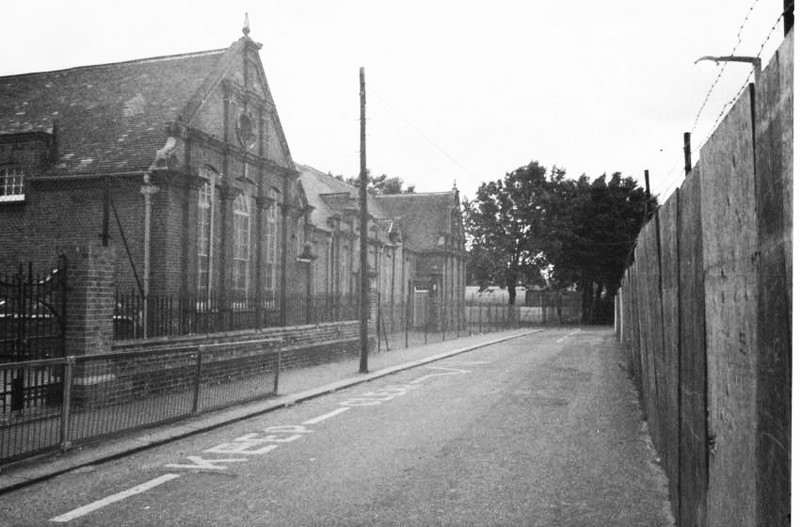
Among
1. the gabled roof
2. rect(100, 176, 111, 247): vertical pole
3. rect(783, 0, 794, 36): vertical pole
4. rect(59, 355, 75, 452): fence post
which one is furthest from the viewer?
the gabled roof

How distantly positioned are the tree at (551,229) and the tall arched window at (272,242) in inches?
1389

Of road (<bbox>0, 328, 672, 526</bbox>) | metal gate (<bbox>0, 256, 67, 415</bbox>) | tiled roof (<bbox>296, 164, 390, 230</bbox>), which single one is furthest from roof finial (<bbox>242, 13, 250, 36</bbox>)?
road (<bbox>0, 328, 672, 526</bbox>)

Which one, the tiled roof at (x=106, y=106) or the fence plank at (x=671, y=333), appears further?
the tiled roof at (x=106, y=106)

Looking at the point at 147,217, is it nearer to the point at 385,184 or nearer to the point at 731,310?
the point at 731,310

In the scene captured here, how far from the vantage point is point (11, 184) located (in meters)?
20.7

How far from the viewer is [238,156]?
22484 mm

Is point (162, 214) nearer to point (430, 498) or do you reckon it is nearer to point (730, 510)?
point (430, 498)

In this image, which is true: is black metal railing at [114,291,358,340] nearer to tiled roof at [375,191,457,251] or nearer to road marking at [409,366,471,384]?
road marking at [409,366,471,384]

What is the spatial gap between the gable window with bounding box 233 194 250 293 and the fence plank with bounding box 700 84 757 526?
2018cm

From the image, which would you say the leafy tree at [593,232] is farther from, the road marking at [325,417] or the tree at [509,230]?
the road marking at [325,417]

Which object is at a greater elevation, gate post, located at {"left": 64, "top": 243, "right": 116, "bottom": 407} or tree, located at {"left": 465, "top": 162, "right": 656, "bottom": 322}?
tree, located at {"left": 465, "top": 162, "right": 656, "bottom": 322}

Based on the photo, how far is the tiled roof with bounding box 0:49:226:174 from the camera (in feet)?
64.8

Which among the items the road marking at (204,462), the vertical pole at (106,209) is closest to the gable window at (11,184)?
the vertical pole at (106,209)

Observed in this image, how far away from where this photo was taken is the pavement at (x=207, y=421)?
279 inches
